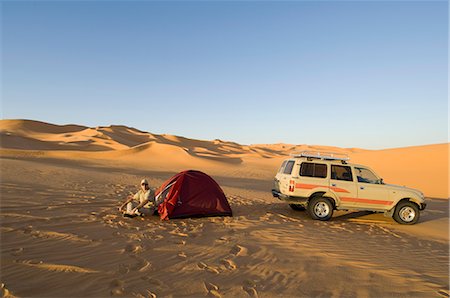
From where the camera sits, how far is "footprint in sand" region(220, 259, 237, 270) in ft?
18.0

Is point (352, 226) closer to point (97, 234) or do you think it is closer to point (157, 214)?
point (157, 214)

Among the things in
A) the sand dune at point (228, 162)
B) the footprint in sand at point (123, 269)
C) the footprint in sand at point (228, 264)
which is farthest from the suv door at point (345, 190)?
the sand dune at point (228, 162)

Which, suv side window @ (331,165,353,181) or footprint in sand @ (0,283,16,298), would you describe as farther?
suv side window @ (331,165,353,181)

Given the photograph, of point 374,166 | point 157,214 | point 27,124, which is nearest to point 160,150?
point 374,166

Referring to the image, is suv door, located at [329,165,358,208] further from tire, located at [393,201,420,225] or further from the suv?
tire, located at [393,201,420,225]

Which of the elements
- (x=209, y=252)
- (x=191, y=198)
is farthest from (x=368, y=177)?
(x=209, y=252)

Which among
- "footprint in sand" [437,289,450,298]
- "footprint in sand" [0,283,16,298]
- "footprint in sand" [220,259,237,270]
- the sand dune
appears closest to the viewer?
"footprint in sand" [0,283,16,298]

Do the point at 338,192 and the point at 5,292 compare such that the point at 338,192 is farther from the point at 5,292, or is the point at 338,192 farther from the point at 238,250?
the point at 5,292

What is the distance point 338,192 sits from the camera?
10.2m

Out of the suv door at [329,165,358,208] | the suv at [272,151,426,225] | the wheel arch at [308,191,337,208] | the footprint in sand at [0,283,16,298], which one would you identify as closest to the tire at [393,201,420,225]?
the suv at [272,151,426,225]

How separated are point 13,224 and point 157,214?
3.86 meters

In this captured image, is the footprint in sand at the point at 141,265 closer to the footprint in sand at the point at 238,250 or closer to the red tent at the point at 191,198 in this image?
the footprint in sand at the point at 238,250

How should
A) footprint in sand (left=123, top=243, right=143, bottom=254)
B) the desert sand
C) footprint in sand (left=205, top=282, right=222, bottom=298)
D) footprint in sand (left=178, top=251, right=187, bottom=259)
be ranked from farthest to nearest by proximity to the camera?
footprint in sand (left=123, top=243, right=143, bottom=254) → footprint in sand (left=178, top=251, right=187, bottom=259) → the desert sand → footprint in sand (left=205, top=282, right=222, bottom=298)

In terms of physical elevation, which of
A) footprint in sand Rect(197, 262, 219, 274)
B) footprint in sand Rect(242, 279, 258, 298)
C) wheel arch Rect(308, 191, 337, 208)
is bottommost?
footprint in sand Rect(242, 279, 258, 298)
